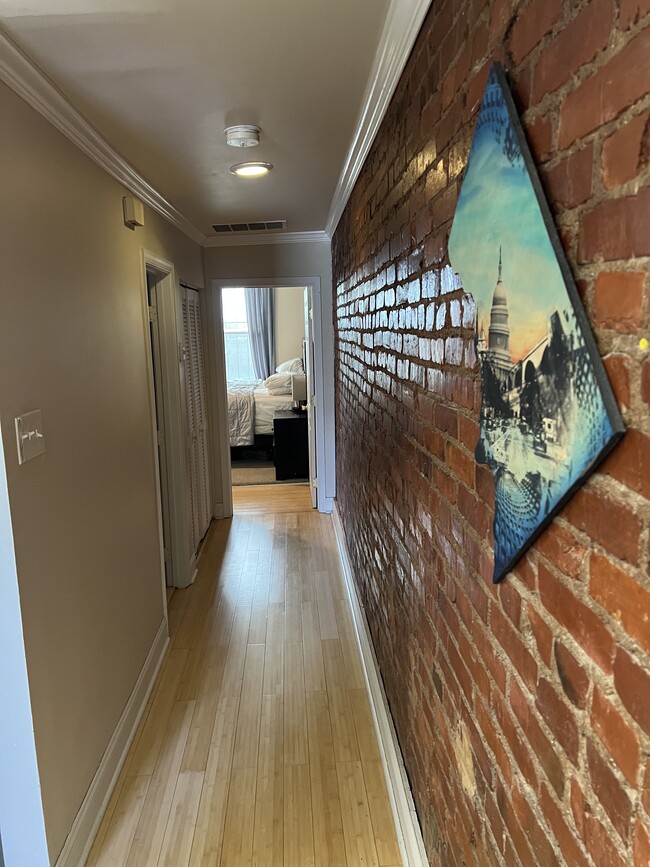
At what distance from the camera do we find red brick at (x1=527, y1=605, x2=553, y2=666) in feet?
2.42

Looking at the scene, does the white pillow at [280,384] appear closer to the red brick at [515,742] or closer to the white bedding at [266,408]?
the white bedding at [266,408]

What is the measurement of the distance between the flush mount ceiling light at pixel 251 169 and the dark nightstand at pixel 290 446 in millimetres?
3382

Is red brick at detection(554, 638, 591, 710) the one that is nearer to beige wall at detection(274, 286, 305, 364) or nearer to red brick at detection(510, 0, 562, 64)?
red brick at detection(510, 0, 562, 64)

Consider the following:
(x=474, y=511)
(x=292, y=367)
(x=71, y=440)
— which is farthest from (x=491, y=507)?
(x=292, y=367)

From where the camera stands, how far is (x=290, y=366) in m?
8.34

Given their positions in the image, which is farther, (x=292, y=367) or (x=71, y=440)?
(x=292, y=367)

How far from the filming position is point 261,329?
29.5ft

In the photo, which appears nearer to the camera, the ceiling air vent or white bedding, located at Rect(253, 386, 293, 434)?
the ceiling air vent

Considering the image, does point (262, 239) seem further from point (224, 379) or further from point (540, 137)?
point (540, 137)

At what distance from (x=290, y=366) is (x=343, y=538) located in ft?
16.0

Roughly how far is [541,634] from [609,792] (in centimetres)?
19

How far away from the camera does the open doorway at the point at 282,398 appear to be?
4.52 metres

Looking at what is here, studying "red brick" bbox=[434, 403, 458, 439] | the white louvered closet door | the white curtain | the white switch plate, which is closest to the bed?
the white louvered closet door

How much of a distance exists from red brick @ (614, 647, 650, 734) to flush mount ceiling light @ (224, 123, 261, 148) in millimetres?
2000
